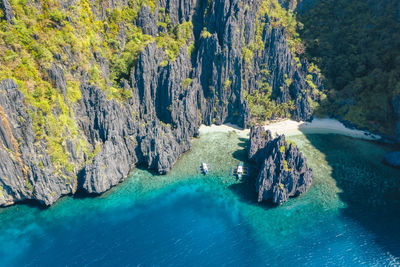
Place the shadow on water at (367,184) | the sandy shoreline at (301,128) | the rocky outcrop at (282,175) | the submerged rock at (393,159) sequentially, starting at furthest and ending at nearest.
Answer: the sandy shoreline at (301,128)
the submerged rock at (393,159)
the rocky outcrop at (282,175)
the shadow on water at (367,184)

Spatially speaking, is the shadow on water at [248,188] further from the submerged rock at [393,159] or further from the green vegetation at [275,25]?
the green vegetation at [275,25]

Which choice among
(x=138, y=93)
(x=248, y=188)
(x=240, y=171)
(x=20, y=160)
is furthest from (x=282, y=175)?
(x=20, y=160)

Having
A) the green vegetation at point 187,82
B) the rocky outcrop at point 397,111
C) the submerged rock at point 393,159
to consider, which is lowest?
the submerged rock at point 393,159

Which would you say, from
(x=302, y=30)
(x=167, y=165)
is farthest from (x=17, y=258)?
(x=302, y=30)

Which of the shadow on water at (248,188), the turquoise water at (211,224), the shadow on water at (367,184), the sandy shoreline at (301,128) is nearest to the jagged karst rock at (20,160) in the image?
the turquoise water at (211,224)

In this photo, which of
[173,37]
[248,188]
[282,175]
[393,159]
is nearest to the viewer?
[282,175]

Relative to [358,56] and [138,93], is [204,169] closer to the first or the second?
[138,93]

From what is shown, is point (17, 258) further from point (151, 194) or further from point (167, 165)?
point (167, 165)
